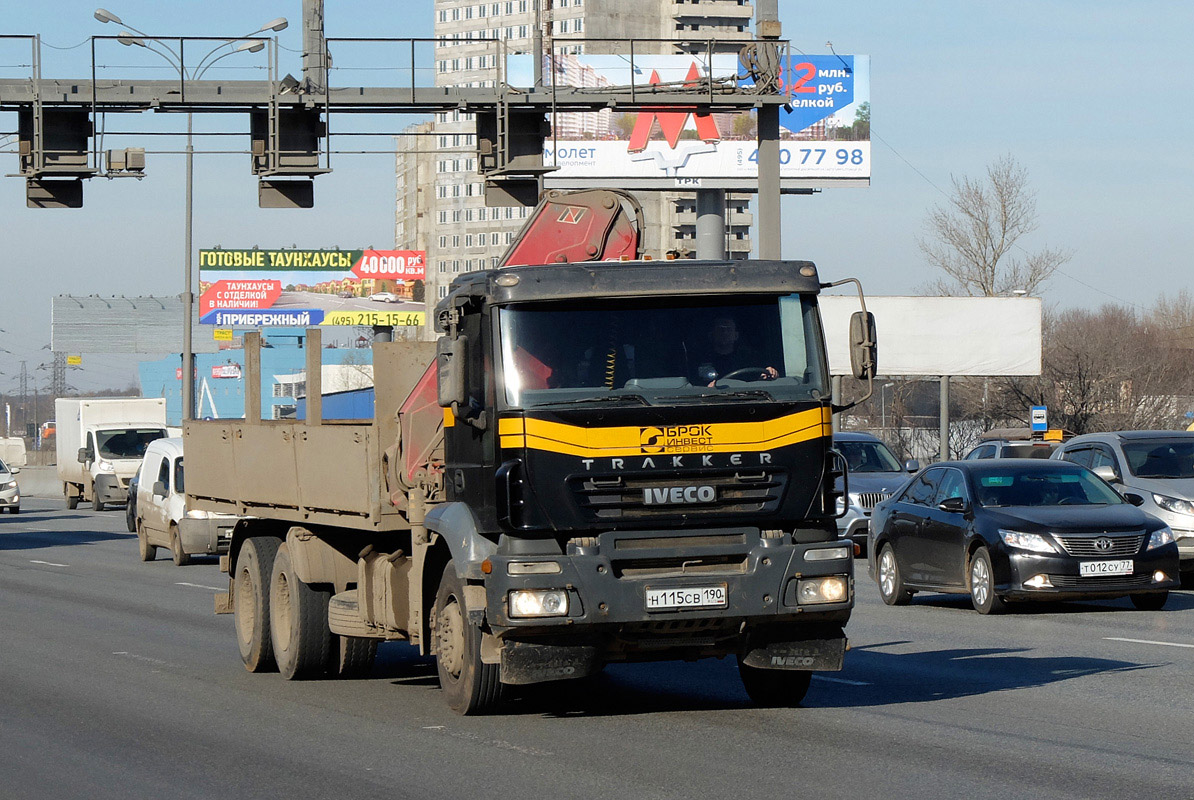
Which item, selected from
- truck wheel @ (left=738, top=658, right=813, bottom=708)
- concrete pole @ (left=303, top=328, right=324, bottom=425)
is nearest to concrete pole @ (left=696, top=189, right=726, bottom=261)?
concrete pole @ (left=303, top=328, right=324, bottom=425)

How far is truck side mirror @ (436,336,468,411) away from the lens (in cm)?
912

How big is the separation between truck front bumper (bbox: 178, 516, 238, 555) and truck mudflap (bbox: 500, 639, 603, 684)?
1691 cm

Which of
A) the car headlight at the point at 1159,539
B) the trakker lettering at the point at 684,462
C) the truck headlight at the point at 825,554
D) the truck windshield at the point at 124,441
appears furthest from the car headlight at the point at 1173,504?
the truck windshield at the point at 124,441

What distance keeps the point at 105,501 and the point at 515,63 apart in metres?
17.8

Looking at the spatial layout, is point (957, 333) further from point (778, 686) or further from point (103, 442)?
point (778, 686)

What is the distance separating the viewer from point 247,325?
72.4 m

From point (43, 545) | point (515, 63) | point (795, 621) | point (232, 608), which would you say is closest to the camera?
point (795, 621)

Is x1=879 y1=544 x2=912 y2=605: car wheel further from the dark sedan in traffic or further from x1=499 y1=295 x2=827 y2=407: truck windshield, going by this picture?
x1=499 y1=295 x2=827 y2=407: truck windshield

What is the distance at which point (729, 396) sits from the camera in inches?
353

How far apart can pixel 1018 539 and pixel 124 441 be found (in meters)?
34.8

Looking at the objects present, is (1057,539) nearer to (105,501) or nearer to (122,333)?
(105,501)

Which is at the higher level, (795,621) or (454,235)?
(454,235)

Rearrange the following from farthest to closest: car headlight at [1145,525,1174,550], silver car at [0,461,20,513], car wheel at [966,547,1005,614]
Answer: silver car at [0,461,20,513] < car wheel at [966,547,1005,614] < car headlight at [1145,525,1174,550]

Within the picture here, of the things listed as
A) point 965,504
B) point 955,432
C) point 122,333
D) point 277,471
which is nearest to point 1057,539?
point 965,504
